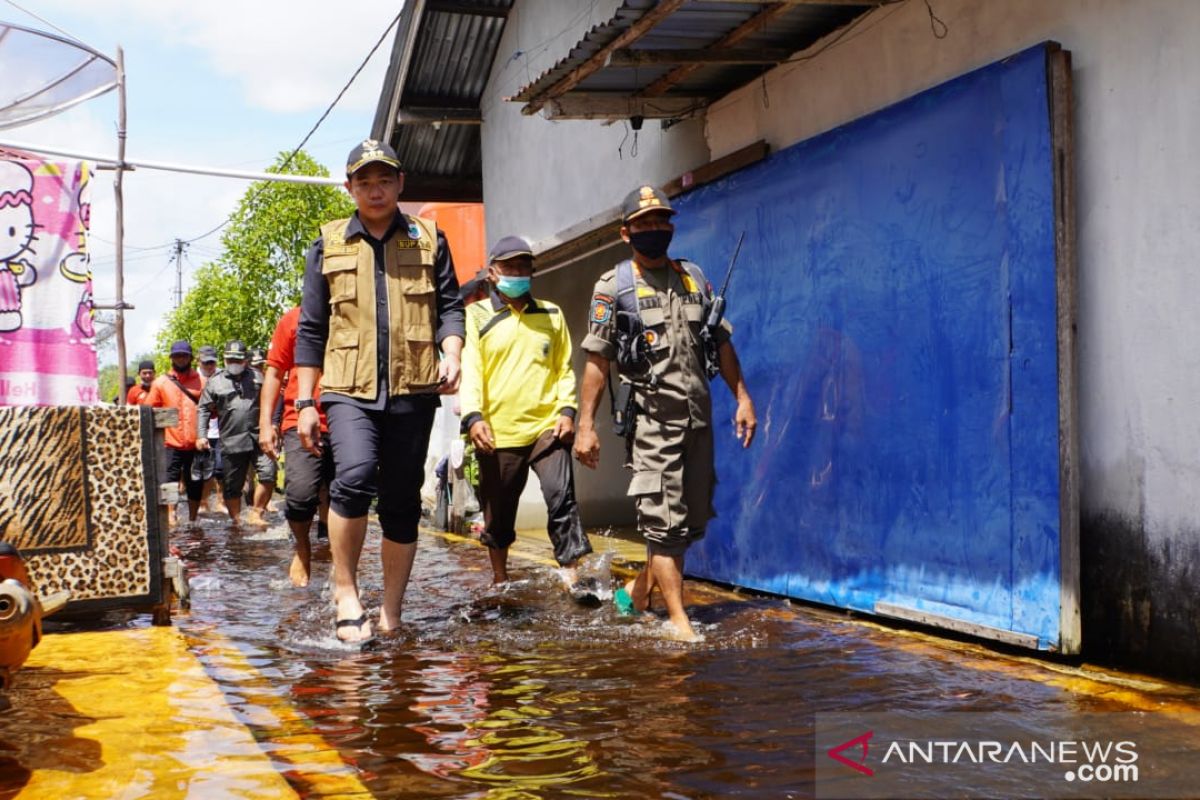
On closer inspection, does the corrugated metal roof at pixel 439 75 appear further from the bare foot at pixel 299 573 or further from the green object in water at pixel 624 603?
the green object in water at pixel 624 603

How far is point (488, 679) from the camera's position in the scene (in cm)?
456

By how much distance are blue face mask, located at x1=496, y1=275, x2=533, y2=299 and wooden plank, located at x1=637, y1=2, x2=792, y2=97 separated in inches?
62.9

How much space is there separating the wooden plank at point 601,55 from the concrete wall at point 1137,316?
5.25ft

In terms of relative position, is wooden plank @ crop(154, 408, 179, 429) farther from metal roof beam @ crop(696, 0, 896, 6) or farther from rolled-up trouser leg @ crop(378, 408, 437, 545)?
metal roof beam @ crop(696, 0, 896, 6)

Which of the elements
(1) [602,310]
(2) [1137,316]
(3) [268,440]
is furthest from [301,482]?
(2) [1137,316]

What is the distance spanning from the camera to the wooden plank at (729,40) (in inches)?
240

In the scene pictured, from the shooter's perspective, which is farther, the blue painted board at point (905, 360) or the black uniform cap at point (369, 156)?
the black uniform cap at point (369, 156)

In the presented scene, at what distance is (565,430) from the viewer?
21.6ft

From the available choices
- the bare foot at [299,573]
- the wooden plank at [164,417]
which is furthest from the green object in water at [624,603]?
the bare foot at [299,573]

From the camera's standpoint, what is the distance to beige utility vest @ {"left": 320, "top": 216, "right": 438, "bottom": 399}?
532 cm

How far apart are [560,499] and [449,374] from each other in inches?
54.6

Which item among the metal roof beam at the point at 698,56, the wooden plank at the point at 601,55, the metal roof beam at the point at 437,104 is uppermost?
the metal roof beam at the point at 437,104

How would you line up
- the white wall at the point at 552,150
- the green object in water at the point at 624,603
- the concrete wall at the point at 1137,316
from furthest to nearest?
the white wall at the point at 552,150 → the green object in water at the point at 624,603 → the concrete wall at the point at 1137,316

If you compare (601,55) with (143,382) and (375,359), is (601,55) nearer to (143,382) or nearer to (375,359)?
(375,359)
